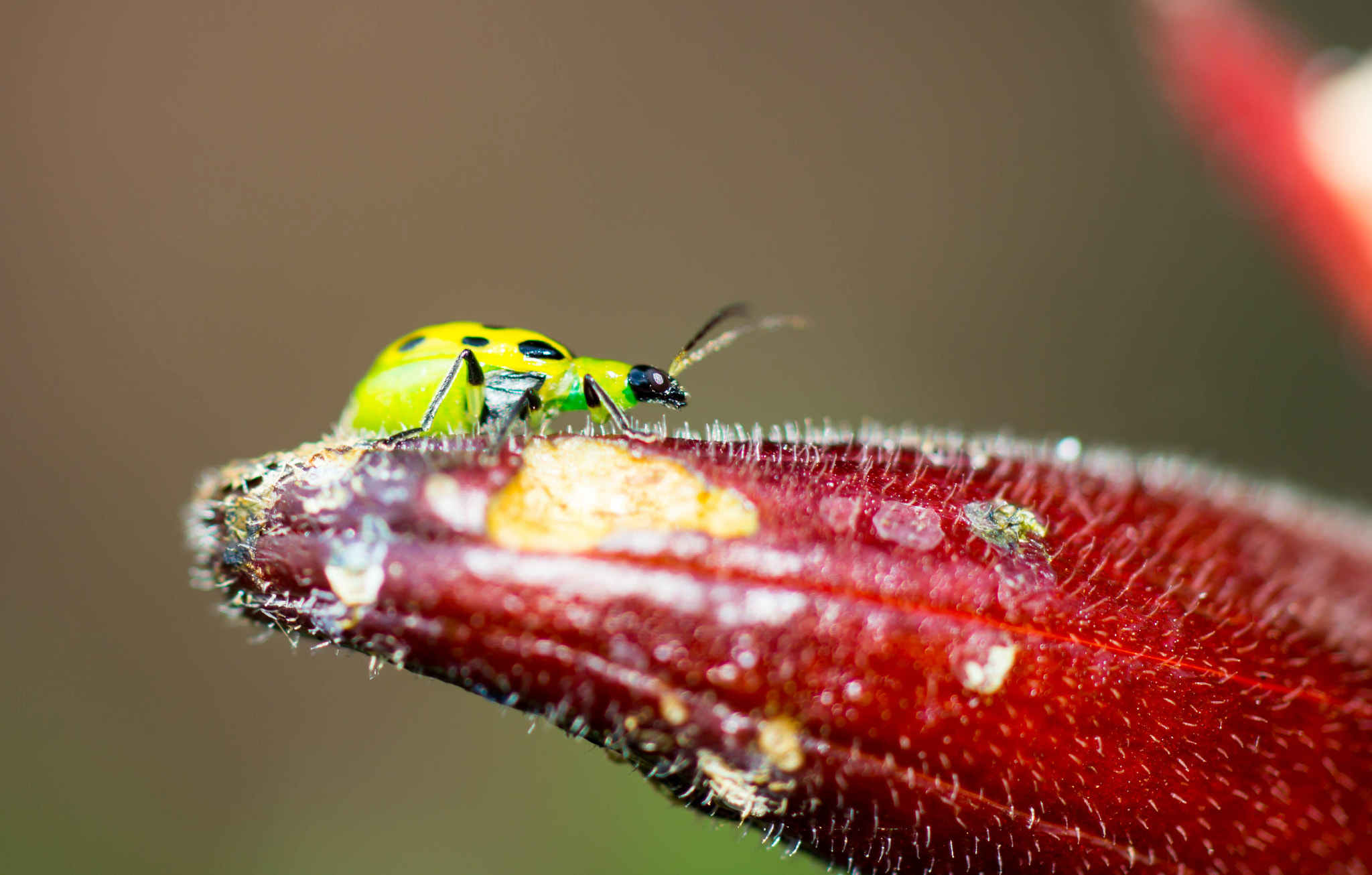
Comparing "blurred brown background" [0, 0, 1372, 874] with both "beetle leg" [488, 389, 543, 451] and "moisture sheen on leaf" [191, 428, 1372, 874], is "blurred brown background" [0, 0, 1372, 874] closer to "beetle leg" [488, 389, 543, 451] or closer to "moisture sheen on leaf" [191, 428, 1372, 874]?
"beetle leg" [488, 389, 543, 451]

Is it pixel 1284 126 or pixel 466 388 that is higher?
pixel 1284 126

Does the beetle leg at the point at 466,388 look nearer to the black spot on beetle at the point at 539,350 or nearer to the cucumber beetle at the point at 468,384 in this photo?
the cucumber beetle at the point at 468,384

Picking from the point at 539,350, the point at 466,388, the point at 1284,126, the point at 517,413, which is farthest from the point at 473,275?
the point at 517,413

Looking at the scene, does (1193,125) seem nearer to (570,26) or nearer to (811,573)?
(811,573)

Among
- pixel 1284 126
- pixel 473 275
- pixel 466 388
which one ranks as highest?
pixel 1284 126

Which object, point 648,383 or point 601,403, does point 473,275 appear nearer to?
point 648,383

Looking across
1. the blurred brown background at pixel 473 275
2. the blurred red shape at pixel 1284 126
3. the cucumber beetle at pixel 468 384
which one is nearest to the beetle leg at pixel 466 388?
the cucumber beetle at pixel 468 384
